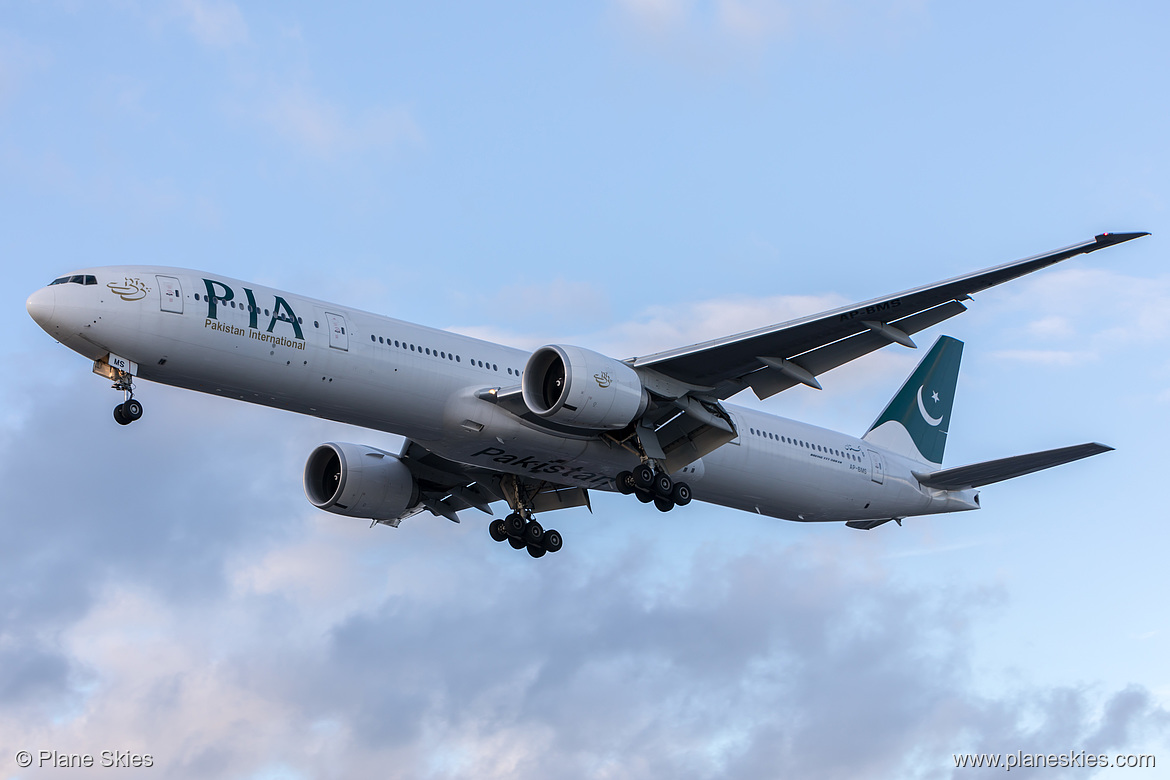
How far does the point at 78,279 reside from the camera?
80.2 feet

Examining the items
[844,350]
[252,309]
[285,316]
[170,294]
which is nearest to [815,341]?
[844,350]

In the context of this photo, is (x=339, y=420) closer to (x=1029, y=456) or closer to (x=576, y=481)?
(x=576, y=481)

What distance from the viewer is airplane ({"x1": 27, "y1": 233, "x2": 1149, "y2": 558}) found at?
2478cm

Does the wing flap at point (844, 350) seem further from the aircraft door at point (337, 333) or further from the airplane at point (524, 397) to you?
the aircraft door at point (337, 333)

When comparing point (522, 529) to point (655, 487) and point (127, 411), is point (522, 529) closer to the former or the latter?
point (655, 487)

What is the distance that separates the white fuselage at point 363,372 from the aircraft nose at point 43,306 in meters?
0.02

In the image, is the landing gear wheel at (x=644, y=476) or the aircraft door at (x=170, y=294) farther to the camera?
the landing gear wheel at (x=644, y=476)

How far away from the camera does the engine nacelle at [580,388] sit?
89.7 feet

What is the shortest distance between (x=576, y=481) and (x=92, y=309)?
1276cm

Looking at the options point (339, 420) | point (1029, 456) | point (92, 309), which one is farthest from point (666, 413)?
point (92, 309)

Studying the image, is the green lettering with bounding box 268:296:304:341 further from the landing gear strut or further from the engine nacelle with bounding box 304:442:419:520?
the landing gear strut

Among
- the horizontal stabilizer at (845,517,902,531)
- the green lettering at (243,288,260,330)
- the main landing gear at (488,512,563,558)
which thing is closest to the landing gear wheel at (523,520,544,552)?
the main landing gear at (488,512,563,558)

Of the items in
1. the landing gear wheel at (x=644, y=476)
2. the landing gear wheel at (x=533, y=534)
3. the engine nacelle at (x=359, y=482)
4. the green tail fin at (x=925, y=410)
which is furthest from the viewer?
the green tail fin at (x=925, y=410)

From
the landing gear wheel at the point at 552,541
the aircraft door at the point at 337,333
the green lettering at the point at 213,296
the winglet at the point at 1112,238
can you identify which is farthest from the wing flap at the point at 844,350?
the green lettering at the point at 213,296
